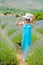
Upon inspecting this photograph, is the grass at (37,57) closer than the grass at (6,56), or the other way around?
the grass at (37,57)

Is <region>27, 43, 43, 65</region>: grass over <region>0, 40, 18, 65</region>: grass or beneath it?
over

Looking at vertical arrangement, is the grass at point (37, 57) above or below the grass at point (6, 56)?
above

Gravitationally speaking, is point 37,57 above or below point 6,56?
above

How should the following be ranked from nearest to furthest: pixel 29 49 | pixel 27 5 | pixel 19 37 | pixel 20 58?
pixel 29 49, pixel 20 58, pixel 19 37, pixel 27 5

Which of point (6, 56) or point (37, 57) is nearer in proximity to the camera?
point (37, 57)

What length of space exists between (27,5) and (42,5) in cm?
582

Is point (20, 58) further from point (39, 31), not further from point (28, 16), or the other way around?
point (39, 31)

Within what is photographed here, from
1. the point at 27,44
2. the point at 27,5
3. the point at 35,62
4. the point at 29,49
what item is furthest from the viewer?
the point at 27,5

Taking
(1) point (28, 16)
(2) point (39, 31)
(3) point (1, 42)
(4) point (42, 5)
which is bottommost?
(4) point (42, 5)

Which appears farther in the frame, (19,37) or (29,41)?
(19,37)

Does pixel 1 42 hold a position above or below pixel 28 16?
below

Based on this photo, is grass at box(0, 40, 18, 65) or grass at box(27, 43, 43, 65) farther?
grass at box(0, 40, 18, 65)

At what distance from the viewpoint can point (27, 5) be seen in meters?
136

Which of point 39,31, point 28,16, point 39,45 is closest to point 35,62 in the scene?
point 39,45
